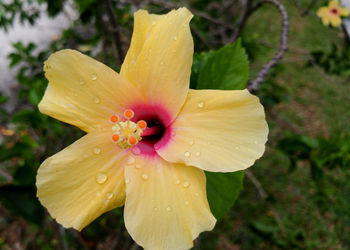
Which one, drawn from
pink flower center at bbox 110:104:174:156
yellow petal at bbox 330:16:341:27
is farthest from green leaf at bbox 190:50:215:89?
yellow petal at bbox 330:16:341:27

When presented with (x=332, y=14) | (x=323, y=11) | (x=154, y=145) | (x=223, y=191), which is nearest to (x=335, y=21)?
(x=332, y=14)

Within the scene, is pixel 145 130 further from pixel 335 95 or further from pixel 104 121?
pixel 335 95

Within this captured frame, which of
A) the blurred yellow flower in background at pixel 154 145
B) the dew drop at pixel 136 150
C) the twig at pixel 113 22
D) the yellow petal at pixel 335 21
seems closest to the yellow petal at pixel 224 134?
the blurred yellow flower in background at pixel 154 145

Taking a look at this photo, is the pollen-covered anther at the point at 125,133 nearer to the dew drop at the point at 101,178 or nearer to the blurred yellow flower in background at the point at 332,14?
the dew drop at the point at 101,178

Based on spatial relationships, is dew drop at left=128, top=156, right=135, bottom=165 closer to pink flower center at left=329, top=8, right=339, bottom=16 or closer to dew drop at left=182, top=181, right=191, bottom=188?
dew drop at left=182, top=181, right=191, bottom=188

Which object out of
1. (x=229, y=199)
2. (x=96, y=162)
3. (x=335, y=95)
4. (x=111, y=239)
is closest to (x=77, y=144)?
(x=96, y=162)

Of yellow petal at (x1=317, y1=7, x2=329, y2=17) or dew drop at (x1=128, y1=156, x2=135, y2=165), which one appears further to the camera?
yellow petal at (x1=317, y1=7, x2=329, y2=17)
